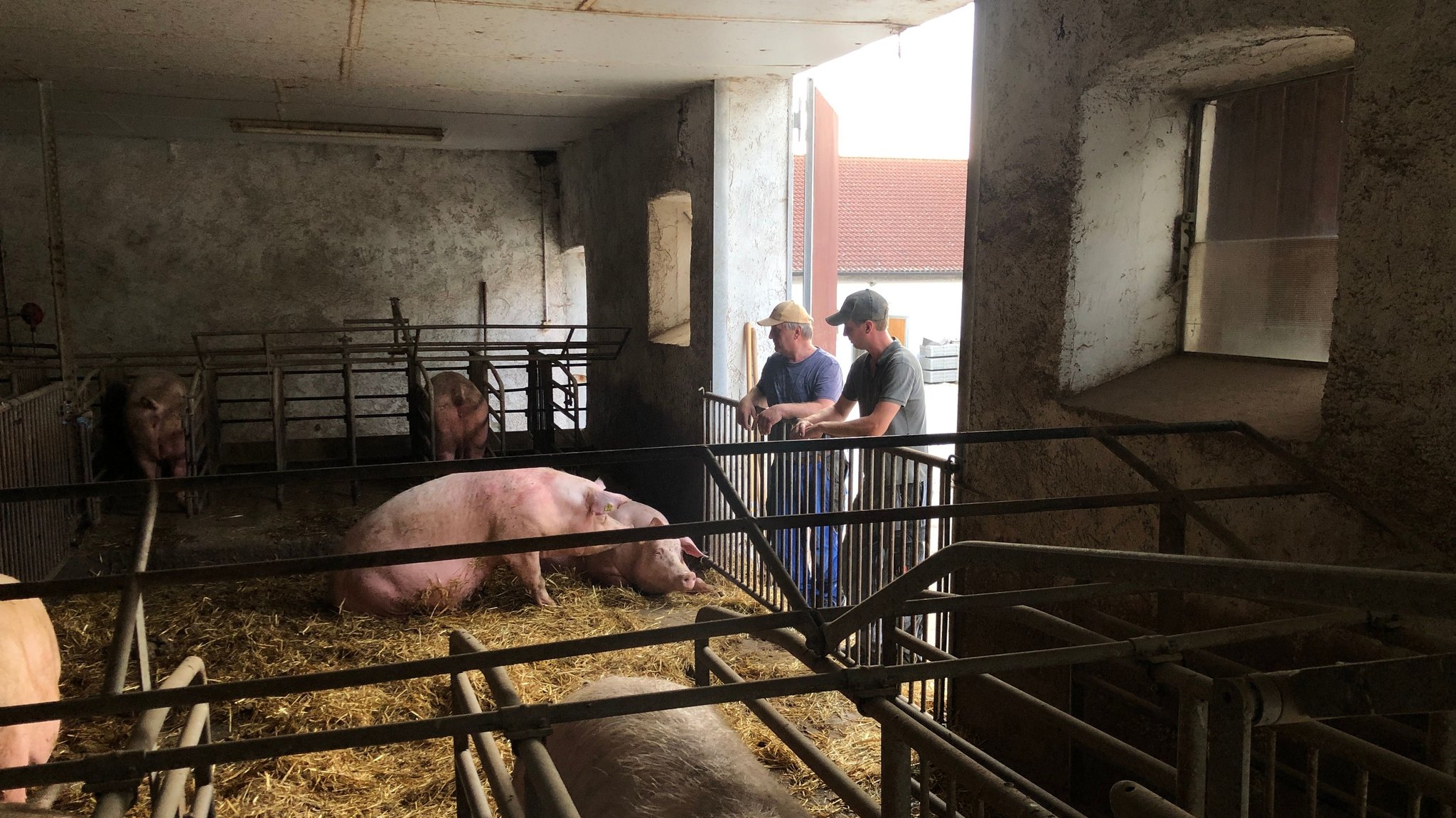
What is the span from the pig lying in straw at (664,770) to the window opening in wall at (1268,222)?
1.96m

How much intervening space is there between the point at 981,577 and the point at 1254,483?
1.25m

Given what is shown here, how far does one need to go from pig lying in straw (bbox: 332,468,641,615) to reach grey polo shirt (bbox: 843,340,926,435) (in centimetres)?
180

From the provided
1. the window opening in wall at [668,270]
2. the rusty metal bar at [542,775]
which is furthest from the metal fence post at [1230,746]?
the window opening in wall at [668,270]

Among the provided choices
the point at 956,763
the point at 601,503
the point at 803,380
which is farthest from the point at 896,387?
the point at 956,763

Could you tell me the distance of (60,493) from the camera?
1.81m

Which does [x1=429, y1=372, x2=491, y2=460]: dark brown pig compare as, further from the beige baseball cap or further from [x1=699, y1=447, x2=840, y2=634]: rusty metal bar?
[x1=699, y1=447, x2=840, y2=634]: rusty metal bar

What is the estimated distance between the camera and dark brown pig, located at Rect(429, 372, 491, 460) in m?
8.34

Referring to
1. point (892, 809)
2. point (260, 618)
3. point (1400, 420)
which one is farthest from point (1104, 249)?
point (260, 618)

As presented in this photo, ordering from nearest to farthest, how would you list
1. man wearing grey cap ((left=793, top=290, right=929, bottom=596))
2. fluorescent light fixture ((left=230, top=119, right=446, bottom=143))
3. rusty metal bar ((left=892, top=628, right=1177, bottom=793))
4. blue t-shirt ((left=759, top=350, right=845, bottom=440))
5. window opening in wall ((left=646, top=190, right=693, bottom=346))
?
rusty metal bar ((left=892, top=628, right=1177, bottom=793)) → man wearing grey cap ((left=793, top=290, right=929, bottom=596)) → blue t-shirt ((left=759, top=350, right=845, bottom=440)) → window opening in wall ((left=646, top=190, right=693, bottom=346)) → fluorescent light fixture ((left=230, top=119, right=446, bottom=143))

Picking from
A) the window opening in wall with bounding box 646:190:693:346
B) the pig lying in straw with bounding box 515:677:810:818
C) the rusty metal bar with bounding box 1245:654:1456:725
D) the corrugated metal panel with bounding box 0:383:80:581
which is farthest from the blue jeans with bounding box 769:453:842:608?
the corrugated metal panel with bounding box 0:383:80:581

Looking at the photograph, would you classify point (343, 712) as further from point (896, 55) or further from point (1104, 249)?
point (896, 55)

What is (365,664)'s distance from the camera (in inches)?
187

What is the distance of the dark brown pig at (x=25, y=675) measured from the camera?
2.70 meters

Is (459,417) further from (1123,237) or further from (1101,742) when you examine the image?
(1101,742)
